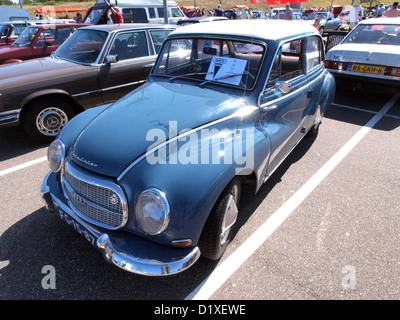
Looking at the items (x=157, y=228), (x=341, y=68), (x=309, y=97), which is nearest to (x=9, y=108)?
(x=157, y=228)

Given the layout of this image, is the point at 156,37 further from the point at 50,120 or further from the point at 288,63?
the point at 288,63

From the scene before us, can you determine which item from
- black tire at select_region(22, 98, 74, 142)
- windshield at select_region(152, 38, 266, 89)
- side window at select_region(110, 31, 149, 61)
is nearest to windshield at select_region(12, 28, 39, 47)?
side window at select_region(110, 31, 149, 61)

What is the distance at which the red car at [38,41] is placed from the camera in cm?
688

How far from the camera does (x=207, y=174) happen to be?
192 centimetres

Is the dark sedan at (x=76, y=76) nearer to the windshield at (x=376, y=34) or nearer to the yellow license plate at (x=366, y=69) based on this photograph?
the yellow license plate at (x=366, y=69)

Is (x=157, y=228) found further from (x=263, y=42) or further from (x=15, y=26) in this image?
(x=15, y=26)

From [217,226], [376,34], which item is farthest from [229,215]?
[376,34]

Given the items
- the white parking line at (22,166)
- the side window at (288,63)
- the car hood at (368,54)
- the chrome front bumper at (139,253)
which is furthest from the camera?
the car hood at (368,54)

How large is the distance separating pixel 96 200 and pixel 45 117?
296cm

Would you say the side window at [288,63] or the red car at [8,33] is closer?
the side window at [288,63]

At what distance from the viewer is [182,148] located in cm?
210

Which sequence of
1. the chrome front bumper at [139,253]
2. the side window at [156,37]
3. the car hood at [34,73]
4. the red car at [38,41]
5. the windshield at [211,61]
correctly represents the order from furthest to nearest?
the red car at [38,41] → the side window at [156,37] → the car hood at [34,73] → the windshield at [211,61] → the chrome front bumper at [139,253]

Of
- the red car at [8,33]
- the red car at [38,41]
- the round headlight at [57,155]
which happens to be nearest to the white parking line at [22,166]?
the round headlight at [57,155]

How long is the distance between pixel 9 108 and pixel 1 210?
175 cm
